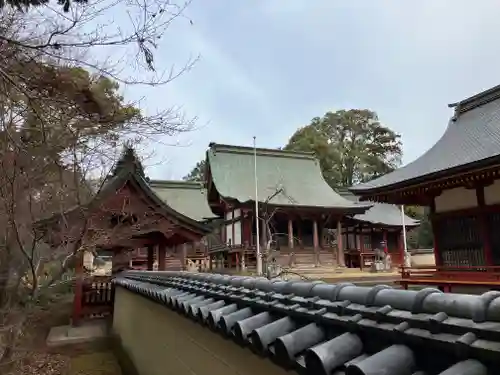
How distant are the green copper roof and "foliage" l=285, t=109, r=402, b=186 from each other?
13.2 metres

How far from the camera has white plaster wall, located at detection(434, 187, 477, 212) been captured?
9719mm

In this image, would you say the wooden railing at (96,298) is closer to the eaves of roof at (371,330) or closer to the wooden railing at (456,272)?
the wooden railing at (456,272)

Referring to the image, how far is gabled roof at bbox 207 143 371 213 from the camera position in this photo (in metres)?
21.0

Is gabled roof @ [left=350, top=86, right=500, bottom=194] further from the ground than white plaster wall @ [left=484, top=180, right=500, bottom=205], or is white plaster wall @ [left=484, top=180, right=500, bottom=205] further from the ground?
gabled roof @ [left=350, top=86, right=500, bottom=194]

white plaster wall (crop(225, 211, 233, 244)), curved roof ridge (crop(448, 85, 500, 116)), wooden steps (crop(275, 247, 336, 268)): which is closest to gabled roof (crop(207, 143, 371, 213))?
white plaster wall (crop(225, 211, 233, 244))

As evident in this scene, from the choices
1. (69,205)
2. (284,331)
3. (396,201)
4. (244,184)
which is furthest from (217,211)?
(284,331)

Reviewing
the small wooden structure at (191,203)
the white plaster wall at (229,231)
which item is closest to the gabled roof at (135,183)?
the white plaster wall at (229,231)

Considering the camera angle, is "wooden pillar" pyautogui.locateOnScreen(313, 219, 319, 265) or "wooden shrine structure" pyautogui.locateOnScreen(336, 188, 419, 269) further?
"wooden shrine structure" pyautogui.locateOnScreen(336, 188, 419, 269)

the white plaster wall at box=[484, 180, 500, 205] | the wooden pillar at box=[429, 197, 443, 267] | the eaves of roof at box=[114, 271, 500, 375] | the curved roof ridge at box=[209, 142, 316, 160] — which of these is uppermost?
the curved roof ridge at box=[209, 142, 316, 160]

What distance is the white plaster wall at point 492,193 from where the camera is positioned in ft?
29.6

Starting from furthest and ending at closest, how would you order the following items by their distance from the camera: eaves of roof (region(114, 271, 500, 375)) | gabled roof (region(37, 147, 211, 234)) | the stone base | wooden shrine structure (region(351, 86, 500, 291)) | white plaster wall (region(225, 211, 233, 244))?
white plaster wall (region(225, 211, 233, 244)), wooden shrine structure (region(351, 86, 500, 291)), the stone base, gabled roof (region(37, 147, 211, 234)), eaves of roof (region(114, 271, 500, 375))

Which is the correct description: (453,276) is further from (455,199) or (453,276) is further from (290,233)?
(290,233)

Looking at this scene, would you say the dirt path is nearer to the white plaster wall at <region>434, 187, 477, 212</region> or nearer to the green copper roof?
the white plaster wall at <region>434, 187, 477, 212</region>

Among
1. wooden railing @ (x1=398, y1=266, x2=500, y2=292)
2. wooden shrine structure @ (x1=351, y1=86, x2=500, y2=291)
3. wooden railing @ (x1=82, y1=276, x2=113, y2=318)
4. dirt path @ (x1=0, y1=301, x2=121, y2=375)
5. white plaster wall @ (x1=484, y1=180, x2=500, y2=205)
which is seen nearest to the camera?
dirt path @ (x1=0, y1=301, x2=121, y2=375)
